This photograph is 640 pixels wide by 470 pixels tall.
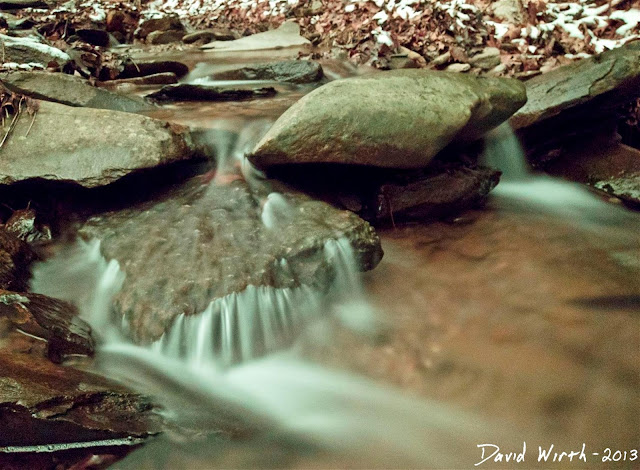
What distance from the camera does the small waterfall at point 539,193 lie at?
4.05 metres

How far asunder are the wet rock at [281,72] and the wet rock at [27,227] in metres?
3.84

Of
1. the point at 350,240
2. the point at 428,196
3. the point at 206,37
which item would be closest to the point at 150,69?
the point at 206,37

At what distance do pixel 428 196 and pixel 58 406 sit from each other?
9.74 feet

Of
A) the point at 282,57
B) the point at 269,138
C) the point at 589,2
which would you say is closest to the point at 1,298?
the point at 269,138

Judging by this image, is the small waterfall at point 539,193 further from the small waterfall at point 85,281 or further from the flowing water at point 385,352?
the small waterfall at point 85,281

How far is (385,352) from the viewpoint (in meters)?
2.71

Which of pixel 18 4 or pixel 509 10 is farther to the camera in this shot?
pixel 18 4

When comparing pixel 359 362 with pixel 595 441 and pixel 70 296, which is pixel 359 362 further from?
pixel 70 296

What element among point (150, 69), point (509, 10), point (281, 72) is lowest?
point (281, 72)

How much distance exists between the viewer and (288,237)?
3066mm

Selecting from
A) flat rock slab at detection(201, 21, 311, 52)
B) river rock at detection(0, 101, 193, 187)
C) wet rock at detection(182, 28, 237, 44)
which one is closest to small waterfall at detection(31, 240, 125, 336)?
river rock at detection(0, 101, 193, 187)

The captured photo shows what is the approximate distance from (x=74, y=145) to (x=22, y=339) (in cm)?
161

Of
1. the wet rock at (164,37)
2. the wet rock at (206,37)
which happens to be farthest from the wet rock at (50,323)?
the wet rock at (164,37)

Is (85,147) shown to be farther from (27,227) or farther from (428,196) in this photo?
(428,196)
